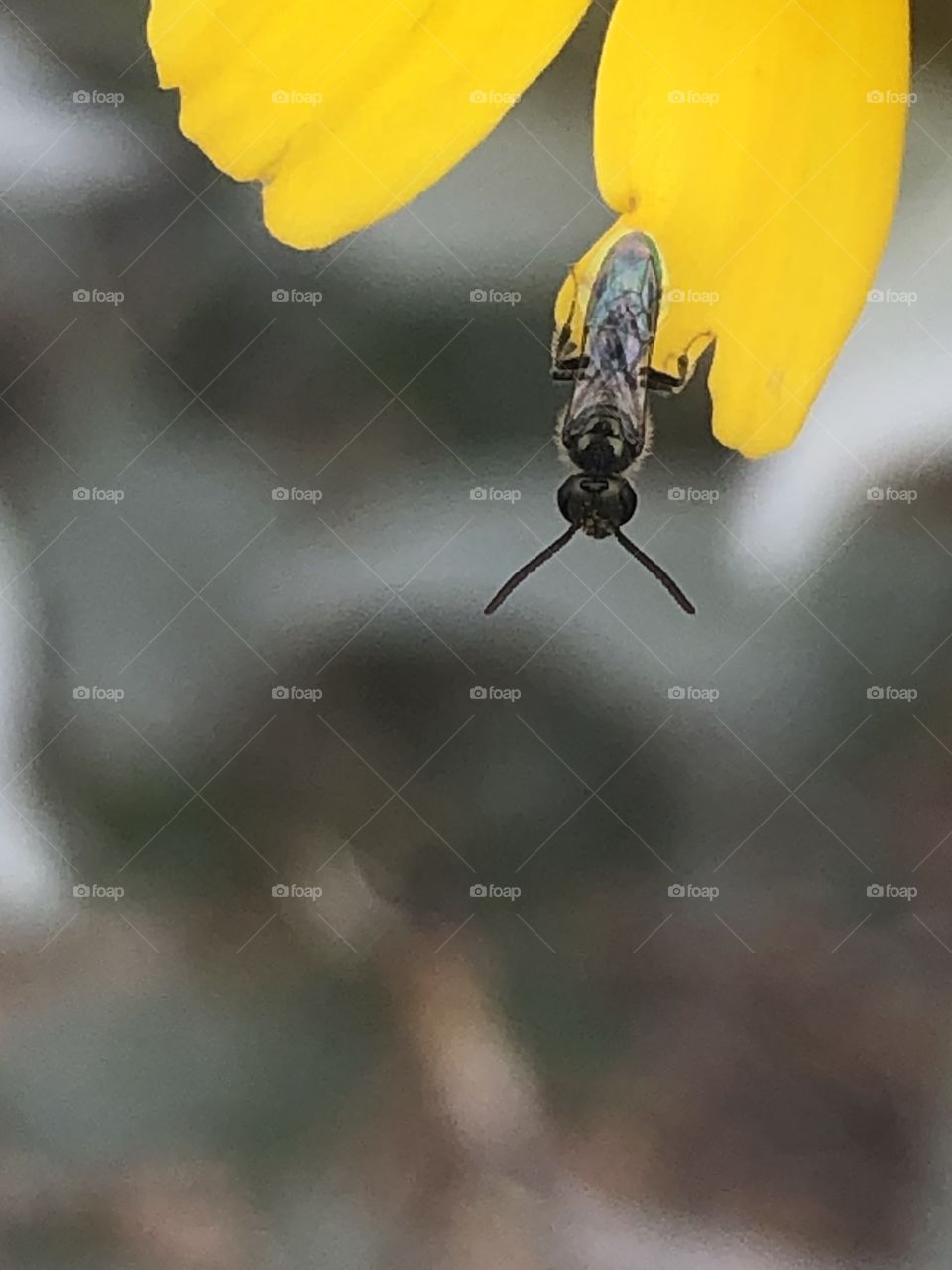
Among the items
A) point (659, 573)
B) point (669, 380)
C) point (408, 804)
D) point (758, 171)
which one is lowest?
point (408, 804)

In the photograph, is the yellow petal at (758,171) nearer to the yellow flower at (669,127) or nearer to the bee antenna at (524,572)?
the yellow flower at (669,127)

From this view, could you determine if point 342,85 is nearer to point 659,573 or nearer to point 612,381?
point 612,381

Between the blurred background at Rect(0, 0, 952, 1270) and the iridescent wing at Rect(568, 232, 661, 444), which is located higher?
the iridescent wing at Rect(568, 232, 661, 444)

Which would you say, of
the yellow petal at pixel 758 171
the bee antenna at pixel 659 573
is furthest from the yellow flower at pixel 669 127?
the bee antenna at pixel 659 573

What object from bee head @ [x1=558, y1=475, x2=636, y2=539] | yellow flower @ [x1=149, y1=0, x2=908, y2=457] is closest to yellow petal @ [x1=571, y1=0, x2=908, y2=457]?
yellow flower @ [x1=149, y1=0, x2=908, y2=457]

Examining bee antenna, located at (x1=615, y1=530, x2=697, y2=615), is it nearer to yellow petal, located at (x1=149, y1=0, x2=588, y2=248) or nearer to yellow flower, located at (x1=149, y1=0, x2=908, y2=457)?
yellow flower, located at (x1=149, y1=0, x2=908, y2=457)

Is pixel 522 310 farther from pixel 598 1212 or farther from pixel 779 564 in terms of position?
pixel 598 1212

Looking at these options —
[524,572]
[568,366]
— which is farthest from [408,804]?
[568,366]

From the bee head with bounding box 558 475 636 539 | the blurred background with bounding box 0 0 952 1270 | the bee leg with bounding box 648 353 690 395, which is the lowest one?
the blurred background with bounding box 0 0 952 1270
